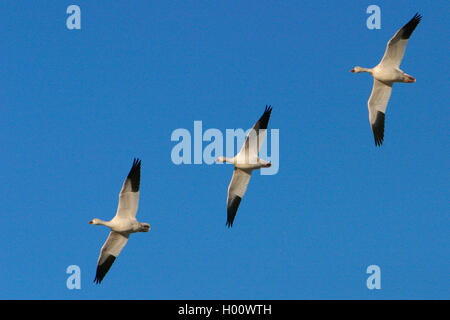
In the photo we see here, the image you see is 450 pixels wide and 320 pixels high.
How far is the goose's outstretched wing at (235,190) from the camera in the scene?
70.7 feet

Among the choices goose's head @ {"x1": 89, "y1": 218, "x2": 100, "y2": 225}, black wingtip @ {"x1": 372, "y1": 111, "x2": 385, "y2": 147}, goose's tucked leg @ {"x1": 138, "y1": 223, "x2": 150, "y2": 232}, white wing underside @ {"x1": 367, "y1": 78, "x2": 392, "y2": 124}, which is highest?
white wing underside @ {"x1": 367, "y1": 78, "x2": 392, "y2": 124}

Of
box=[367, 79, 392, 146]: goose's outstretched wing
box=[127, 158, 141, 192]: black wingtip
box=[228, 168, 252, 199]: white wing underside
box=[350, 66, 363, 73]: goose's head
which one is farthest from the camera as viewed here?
box=[350, 66, 363, 73]: goose's head

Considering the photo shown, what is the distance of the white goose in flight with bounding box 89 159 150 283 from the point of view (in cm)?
1980

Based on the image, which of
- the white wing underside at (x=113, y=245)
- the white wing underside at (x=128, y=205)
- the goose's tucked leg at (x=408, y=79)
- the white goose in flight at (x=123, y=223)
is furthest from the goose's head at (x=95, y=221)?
the goose's tucked leg at (x=408, y=79)

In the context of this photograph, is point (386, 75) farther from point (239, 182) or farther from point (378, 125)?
point (239, 182)

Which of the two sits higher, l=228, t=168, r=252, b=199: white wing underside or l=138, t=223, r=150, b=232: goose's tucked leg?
l=228, t=168, r=252, b=199: white wing underside

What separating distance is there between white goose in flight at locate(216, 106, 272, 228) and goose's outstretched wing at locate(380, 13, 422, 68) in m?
3.93

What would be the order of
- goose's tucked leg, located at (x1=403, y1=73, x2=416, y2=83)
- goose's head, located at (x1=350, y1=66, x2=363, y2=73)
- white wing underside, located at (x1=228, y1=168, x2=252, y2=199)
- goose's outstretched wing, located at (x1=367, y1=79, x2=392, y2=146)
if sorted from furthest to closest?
1. goose's head, located at (x1=350, y1=66, x2=363, y2=73)
2. goose's outstretched wing, located at (x1=367, y1=79, x2=392, y2=146)
3. white wing underside, located at (x1=228, y1=168, x2=252, y2=199)
4. goose's tucked leg, located at (x1=403, y1=73, x2=416, y2=83)

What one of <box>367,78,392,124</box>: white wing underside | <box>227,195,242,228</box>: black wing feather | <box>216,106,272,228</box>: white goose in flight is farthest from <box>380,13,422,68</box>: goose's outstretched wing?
→ <box>227,195,242,228</box>: black wing feather

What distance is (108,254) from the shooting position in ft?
69.6

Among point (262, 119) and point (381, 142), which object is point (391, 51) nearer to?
point (381, 142)

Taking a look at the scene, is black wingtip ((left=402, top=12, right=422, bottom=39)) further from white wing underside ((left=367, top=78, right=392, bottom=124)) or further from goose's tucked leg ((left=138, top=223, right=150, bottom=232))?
goose's tucked leg ((left=138, top=223, right=150, bottom=232))

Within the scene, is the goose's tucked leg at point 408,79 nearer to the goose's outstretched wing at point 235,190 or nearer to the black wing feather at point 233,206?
the goose's outstretched wing at point 235,190

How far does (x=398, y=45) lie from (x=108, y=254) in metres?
10.6
